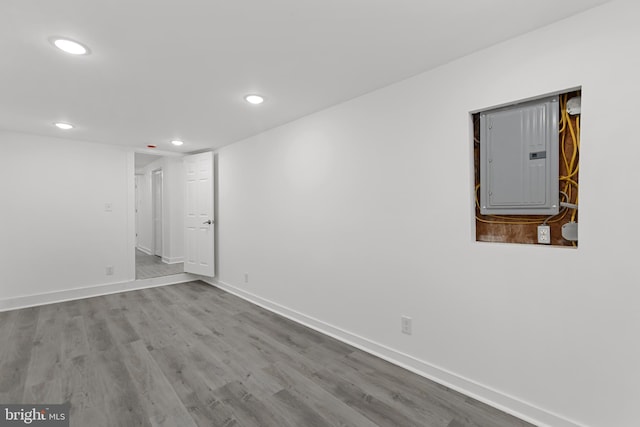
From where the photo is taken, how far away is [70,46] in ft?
5.85

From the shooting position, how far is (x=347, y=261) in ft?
9.04

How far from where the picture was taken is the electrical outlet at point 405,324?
2283 millimetres

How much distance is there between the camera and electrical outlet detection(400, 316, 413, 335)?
2283 millimetres

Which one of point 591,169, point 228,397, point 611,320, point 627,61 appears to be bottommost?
point 228,397

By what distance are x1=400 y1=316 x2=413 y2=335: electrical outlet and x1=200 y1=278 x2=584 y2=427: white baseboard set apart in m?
0.18

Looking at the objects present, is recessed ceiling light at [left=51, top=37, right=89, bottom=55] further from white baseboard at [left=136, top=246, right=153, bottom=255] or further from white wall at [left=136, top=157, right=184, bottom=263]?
white baseboard at [left=136, top=246, right=153, bottom=255]

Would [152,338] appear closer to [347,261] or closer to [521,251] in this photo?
[347,261]

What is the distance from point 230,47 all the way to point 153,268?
5.09 m

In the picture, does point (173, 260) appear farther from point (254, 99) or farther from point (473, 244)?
point (473, 244)

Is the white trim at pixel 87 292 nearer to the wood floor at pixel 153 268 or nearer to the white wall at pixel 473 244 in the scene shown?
the wood floor at pixel 153 268

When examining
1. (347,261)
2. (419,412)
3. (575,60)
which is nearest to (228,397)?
(419,412)

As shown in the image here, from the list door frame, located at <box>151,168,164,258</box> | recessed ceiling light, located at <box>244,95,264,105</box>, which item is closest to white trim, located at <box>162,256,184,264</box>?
door frame, located at <box>151,168,164,258</box>

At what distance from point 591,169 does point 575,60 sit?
0.60 metres

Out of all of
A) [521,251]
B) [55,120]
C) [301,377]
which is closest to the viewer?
[521,251]
